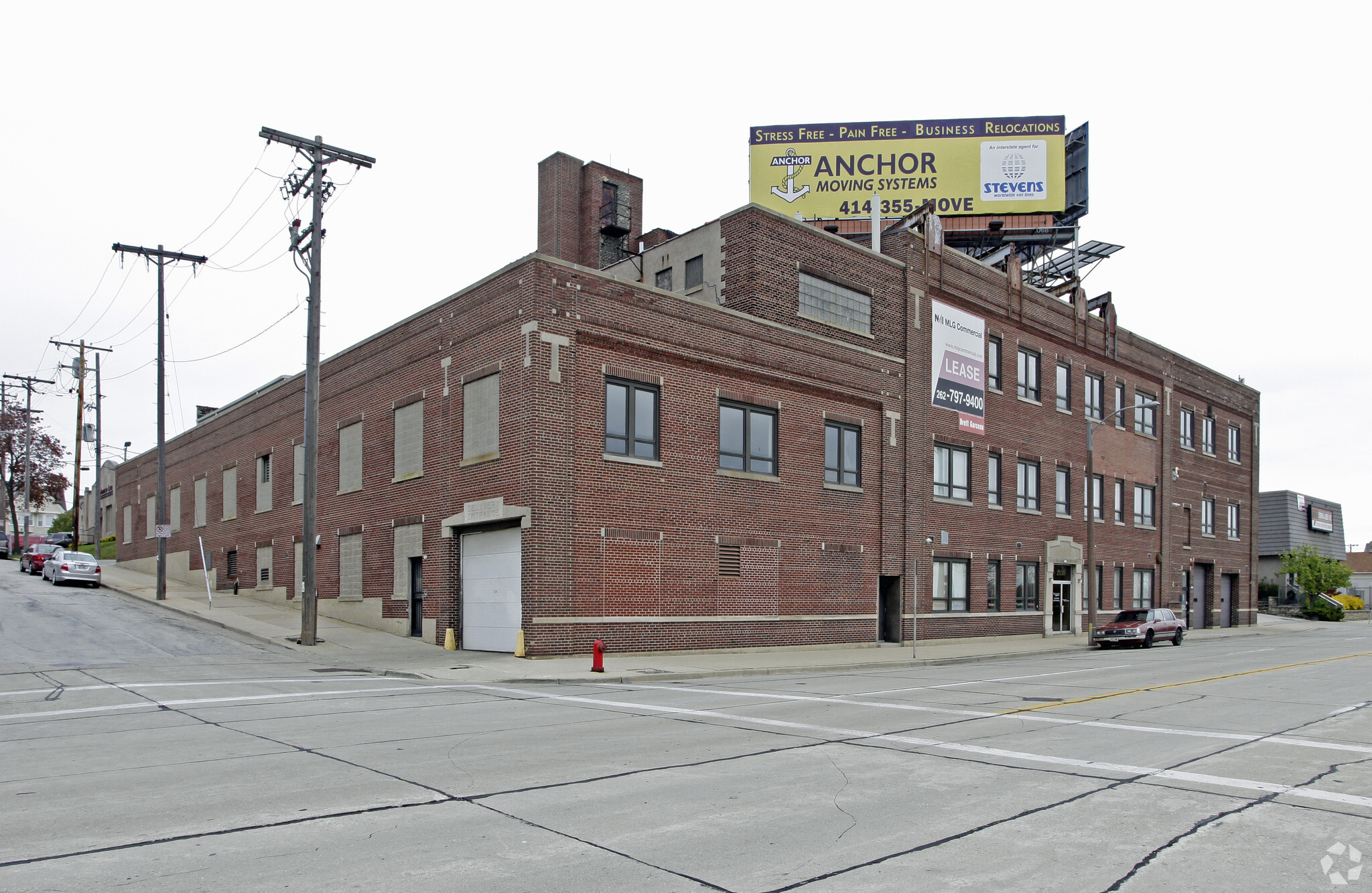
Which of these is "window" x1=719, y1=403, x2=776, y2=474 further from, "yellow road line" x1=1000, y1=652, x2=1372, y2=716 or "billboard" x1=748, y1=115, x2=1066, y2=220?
A: "billboard" x1=748, y1=115, x2=1066, y2=220

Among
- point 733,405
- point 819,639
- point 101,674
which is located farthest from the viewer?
point 819,639

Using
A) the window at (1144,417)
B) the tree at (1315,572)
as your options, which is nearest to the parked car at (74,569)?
the window at (1144,417)

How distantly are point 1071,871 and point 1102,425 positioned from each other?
42748 mm

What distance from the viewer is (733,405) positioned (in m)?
27.9

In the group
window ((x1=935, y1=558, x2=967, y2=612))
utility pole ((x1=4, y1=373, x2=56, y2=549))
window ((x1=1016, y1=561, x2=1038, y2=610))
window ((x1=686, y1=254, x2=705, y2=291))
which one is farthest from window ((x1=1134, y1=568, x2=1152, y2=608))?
utility pole ((x1=4, y1=373, x2=56, y2=549))

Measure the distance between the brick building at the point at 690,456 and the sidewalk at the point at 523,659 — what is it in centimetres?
94

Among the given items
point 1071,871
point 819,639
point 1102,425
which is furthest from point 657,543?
point 1102,425

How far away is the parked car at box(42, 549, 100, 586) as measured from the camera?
40812 mm

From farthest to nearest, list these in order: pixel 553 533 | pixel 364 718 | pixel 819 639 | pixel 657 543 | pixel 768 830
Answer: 1. pixel 819 639
2. pixel 657 543
3. pixel 553 533
4. pixel 364 718
5. pixel 768 830

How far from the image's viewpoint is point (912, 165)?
146 feet

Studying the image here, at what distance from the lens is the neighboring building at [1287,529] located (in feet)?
255

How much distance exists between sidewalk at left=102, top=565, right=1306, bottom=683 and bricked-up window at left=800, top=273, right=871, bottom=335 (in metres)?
10.4

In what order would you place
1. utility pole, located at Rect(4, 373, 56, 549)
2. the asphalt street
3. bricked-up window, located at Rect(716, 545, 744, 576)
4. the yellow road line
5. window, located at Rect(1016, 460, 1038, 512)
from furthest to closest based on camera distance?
1. utility pole, located at Rect(4, 373, 56, 549)
2. window, located at Rect(1016, 460, 1038, 512)
3. bricked-up window, located at Rect(716, 545, 744, 576)
4. the yellow road line
5. the asphalt street

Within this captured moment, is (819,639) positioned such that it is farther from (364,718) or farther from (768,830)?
(768,830)
